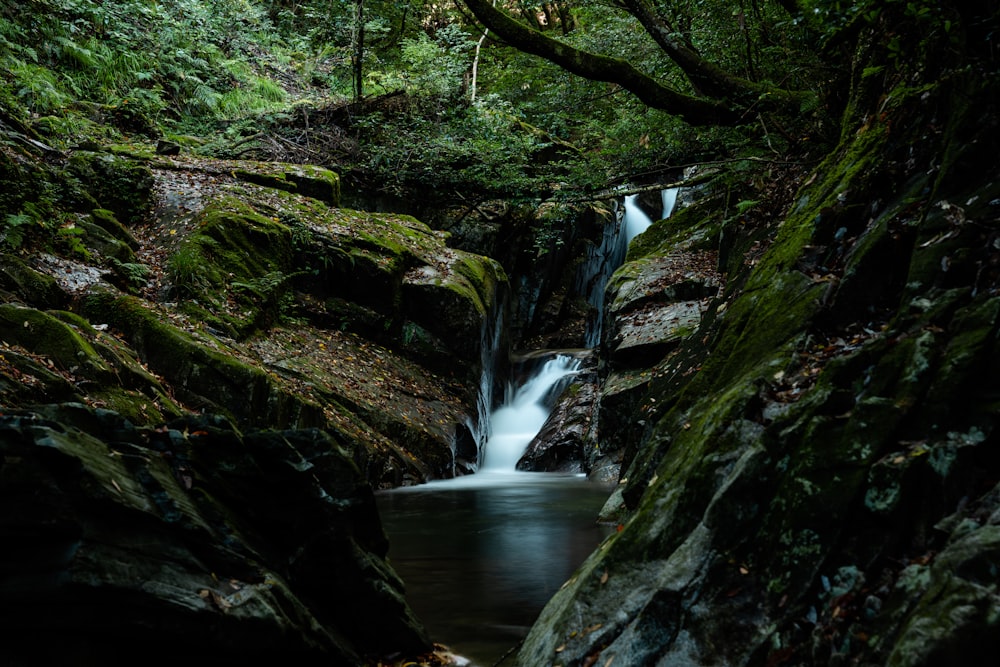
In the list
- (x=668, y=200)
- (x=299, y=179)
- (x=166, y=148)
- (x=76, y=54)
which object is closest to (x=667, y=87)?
(x=299, y=179)

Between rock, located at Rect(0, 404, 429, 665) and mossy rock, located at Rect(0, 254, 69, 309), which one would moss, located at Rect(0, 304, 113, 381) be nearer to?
mossy rock, located at Rect(0, 254, 69, 309)

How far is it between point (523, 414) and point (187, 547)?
42.1 ft

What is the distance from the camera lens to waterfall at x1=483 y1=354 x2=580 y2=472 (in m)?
14.4

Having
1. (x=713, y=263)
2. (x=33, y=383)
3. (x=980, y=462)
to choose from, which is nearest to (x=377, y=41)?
(x=713, y=263)

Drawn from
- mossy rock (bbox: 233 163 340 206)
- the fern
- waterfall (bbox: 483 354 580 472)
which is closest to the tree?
mossy rock (bbox: 233 163 340 206)

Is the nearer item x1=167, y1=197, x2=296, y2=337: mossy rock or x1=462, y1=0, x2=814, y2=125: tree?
x1=462, y1=0, x2=814, y2=125: tree

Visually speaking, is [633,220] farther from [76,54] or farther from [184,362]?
[184,362]

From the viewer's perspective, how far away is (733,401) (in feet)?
13.8

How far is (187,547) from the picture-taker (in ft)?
10.8

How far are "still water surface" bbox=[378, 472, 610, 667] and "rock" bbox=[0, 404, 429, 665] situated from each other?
831 mm

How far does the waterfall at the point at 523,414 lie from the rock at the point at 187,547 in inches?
390

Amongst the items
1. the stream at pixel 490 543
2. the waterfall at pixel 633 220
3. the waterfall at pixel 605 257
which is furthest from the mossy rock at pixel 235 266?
the waterfall at pixel 633 220

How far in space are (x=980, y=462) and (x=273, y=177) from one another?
13594mm

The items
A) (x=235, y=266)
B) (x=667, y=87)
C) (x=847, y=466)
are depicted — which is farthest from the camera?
(x=235, y=266)
